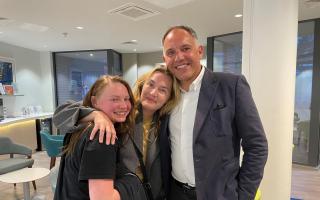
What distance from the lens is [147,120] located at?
1.48 metres

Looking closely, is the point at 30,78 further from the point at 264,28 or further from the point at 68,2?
the point at 264,28

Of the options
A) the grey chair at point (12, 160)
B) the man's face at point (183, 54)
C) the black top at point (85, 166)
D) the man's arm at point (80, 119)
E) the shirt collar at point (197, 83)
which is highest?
the man's face at point (183, 54)

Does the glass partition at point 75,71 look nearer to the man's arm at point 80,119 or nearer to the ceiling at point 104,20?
the ceiling at point 104,20

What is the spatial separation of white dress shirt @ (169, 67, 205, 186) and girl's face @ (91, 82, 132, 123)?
0.35 metres

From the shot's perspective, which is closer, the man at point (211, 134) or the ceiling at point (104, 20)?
the man at point (211, 134)

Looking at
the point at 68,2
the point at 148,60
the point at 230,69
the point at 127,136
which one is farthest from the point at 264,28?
the point at 148,60

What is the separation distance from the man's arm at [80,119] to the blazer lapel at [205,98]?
46cm


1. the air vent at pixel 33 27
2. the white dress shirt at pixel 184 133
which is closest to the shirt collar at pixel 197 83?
the white dress shirt at pixel 184 133

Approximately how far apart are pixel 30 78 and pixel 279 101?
6.74m

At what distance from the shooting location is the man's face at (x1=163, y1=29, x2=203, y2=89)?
4.54 ft

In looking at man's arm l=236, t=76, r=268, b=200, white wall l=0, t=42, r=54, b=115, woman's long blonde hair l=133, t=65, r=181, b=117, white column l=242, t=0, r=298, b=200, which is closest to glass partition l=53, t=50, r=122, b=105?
white wall l=0, t=42, r=54, b=115

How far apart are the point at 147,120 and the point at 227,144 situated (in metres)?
0.48

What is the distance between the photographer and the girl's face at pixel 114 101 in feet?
3.84

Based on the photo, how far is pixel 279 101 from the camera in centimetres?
214
